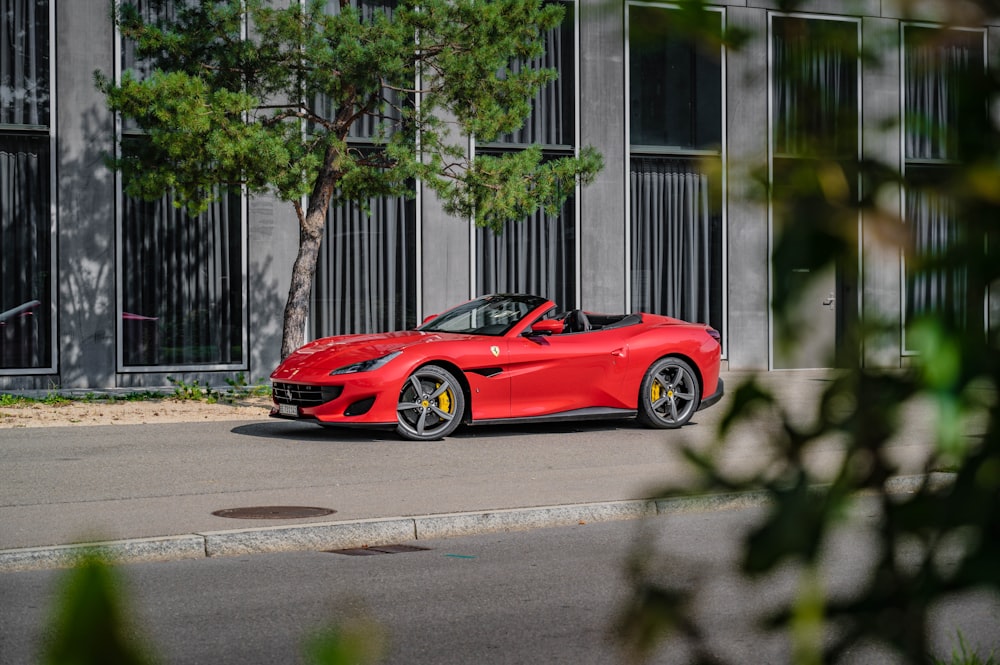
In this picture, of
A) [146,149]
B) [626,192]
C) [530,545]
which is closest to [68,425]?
[146,149]

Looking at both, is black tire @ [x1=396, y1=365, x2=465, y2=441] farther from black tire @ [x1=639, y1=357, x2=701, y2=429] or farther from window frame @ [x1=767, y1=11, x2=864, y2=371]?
window frame @ [x1=767, y1=11, x2=864, y2=371]

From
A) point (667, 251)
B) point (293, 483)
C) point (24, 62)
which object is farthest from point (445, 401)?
point (667, 251)

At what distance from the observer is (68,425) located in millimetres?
14578

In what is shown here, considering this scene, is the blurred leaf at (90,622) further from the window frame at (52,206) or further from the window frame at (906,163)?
the window frame at (52,206)

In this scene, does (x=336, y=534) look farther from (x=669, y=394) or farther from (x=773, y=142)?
(x=773, y=142)

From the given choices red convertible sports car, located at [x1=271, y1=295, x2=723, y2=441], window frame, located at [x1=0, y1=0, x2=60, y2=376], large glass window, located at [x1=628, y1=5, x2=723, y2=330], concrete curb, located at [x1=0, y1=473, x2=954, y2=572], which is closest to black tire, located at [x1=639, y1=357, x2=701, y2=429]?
red convertible sports car, located at [x1=271, y1=295, x2=723, y2=441]

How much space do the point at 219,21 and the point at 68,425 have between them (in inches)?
219

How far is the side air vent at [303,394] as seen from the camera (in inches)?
504

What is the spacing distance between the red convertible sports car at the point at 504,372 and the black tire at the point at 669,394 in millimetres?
11

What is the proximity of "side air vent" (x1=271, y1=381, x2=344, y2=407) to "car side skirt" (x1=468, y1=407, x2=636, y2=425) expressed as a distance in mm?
1502

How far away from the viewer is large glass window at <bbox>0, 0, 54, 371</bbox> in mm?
19031

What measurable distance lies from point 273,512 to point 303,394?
13.6 ft

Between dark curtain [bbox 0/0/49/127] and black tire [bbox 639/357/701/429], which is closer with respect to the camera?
black tire [bbox 639/357/701/429]

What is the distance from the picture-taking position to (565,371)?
44.9ft
